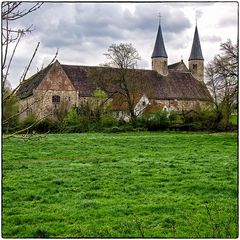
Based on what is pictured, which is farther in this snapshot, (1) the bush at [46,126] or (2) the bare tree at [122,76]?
(2) the bare tree at [122,76]

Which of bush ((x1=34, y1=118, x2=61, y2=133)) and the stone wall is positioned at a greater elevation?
the stone wall

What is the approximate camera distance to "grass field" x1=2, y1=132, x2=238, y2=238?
19.1ft

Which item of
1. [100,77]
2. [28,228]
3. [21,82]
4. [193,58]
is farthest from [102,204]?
[193,58]

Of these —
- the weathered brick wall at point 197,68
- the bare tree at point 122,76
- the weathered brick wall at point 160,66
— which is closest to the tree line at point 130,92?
the bare tree at point 122,76

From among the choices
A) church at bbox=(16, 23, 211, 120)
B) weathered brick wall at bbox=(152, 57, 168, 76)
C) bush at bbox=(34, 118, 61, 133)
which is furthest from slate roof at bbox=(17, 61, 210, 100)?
bush at bbox=(34, 118, 61, 133)

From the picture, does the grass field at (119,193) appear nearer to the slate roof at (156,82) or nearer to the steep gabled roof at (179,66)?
the slate roof at (156,82)

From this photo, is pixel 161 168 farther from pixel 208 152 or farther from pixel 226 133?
pixel 226 133

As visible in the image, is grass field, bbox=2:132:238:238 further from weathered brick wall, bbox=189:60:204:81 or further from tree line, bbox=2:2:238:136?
weathered brick wall, bbox=189:60:204:81

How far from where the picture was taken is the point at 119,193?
8.13 metres

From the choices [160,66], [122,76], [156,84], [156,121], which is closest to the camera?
[156,121]

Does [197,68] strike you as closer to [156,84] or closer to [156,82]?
[156,82]

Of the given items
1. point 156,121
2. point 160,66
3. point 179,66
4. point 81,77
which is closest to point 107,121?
point 156,121

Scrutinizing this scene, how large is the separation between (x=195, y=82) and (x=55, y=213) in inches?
1664

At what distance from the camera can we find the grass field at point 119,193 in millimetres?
5809
